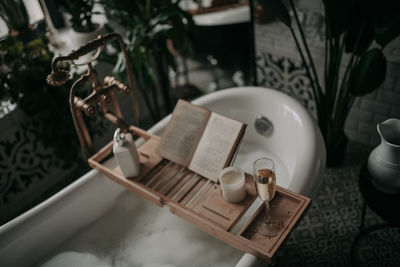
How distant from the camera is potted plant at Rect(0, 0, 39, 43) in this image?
245 centimetres

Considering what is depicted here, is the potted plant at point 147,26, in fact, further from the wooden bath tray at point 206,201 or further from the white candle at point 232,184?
the white candle at point 232,184

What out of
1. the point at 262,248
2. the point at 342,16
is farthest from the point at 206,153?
the point at 342,16

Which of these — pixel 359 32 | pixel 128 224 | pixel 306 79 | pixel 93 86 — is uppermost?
pixel 93 86

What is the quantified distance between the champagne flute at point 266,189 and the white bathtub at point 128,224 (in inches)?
9.4

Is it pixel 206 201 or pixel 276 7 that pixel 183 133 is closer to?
pixel 206 201

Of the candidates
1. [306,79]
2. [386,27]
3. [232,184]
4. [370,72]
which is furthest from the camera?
[306,79]

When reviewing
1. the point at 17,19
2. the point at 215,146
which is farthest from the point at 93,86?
the point at 17,19

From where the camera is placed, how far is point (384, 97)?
2.26 meters

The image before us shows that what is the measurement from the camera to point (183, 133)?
1.65 m

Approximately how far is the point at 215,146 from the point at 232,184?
0.22 meters

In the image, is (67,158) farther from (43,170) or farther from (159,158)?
(159,158)

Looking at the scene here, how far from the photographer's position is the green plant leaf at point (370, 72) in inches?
67.9

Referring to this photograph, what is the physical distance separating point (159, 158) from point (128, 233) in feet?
1.34

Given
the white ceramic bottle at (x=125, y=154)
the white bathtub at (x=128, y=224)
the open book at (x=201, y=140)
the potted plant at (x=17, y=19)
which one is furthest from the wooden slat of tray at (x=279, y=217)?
the potted plant at (x=17, y=19)
